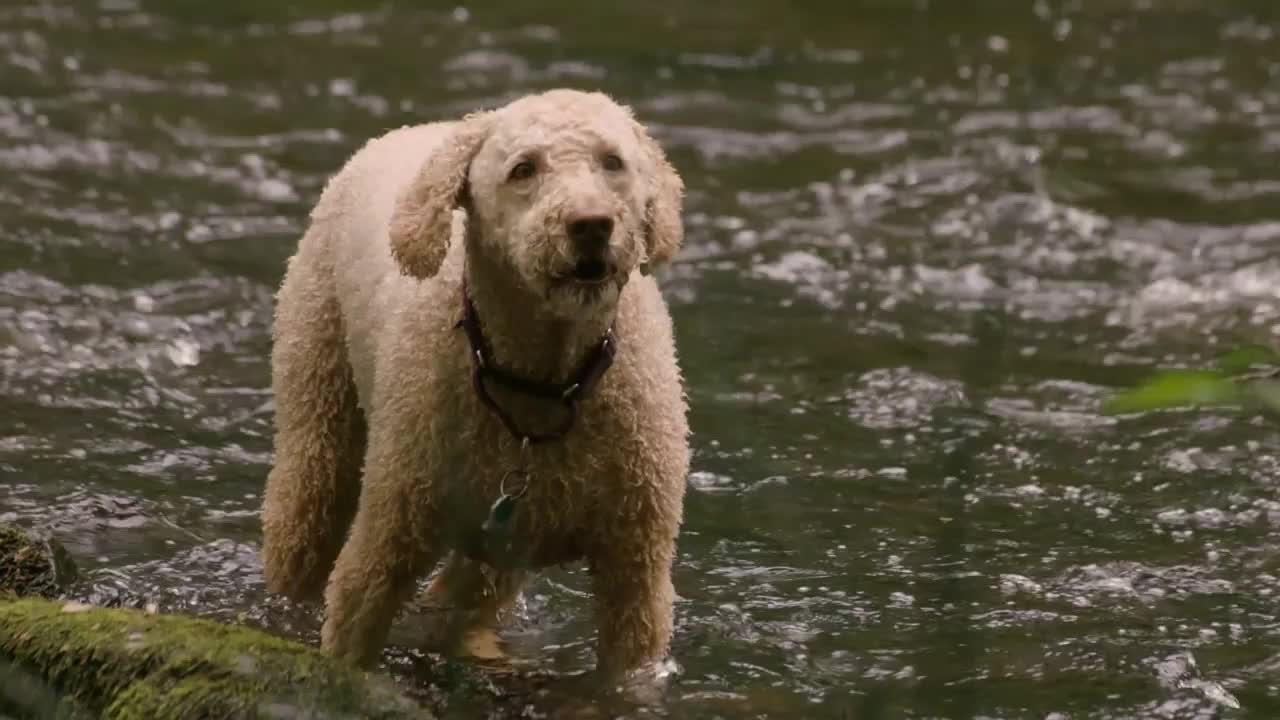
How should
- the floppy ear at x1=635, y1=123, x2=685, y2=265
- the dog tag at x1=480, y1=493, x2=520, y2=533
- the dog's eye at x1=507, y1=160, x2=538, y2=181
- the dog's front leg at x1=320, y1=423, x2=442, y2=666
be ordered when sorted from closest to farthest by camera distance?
the dog's eye at x1=507, y1=160, x2=538, y2=181, the floppy ear at x1=635, y1=123, x2=685, y2=265, the dog tag at x1=480, y1=493, x2=520, y2=533, the dog's front leg at x1=320, y1=423, x2=442, y2=666

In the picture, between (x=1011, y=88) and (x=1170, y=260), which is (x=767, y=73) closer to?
(x=1011, y=88)

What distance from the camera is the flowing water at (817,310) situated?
5.70m

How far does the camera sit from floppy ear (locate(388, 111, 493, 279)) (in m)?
4.42

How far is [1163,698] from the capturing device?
5.14 metres

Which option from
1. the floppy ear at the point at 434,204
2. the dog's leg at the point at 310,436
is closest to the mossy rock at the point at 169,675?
the floppy ear at the point at 434,204

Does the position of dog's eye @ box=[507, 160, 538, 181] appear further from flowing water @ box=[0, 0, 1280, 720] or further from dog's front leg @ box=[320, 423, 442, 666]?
flowing water @ box=[0, 0, 1280, 720]

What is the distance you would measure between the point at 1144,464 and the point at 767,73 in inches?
271

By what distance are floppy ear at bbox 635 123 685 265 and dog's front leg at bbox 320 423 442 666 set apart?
2.56 feet

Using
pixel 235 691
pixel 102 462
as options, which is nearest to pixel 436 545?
pixel 235 691

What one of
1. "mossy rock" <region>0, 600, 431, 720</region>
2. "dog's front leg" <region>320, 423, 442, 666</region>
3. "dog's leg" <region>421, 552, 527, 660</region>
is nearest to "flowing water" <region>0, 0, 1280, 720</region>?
"dog's leg" <region>421, 552, 527, 660</region>

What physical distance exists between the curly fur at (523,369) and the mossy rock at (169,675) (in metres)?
0.48

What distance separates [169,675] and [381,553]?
0.68 metres

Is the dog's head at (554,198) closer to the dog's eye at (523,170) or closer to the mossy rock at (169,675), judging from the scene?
the dog's eye at (523,170)

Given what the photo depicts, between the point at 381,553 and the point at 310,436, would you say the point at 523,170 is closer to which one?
the point at 381,553
